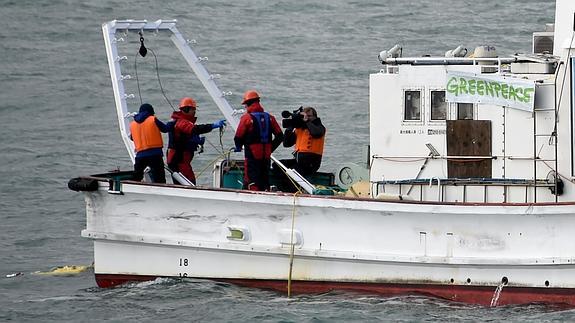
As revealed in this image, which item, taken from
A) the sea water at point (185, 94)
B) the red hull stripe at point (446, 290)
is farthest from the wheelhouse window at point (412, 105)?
the sea water at point (185, 94)

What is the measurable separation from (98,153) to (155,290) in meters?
11.0

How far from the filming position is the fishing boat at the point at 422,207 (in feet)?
56.8

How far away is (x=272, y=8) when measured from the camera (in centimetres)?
4275

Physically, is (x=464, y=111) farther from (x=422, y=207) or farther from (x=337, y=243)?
(x=337, y=243)

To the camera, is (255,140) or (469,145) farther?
(255,140)

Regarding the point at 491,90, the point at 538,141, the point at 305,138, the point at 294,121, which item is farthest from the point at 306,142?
the point at 538,141

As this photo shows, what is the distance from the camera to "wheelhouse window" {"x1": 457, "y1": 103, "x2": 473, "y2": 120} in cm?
1806

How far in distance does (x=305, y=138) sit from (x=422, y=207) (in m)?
2.59

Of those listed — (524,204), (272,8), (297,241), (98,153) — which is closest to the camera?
(524,204)

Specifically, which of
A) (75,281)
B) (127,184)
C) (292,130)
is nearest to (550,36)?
(292,130)

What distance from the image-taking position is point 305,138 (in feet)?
63.6

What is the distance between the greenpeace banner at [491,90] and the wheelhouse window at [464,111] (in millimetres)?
340

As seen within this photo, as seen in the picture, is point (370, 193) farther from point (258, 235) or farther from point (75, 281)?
point (75, 281)

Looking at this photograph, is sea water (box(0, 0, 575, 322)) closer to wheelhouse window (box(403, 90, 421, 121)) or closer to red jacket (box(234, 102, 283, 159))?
red jacket (box(234, 102, 283, 159))
